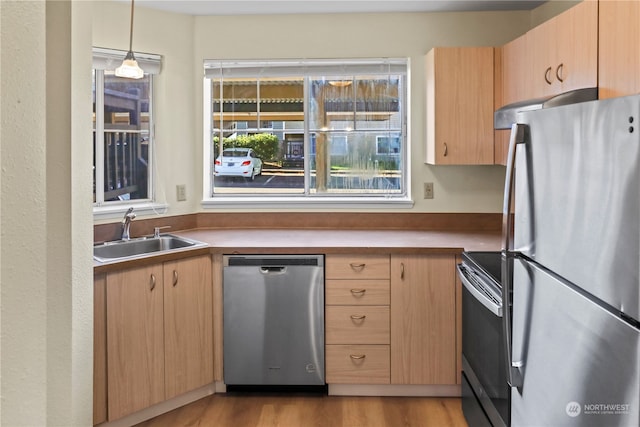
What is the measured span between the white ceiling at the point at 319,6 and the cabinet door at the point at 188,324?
1568 millimetres

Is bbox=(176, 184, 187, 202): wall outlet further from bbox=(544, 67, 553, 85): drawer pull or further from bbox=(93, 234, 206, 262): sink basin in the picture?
bbox=(544, 67, 553, 85): drawer pull

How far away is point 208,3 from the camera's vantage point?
3.37m

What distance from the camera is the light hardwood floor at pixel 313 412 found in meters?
2.84

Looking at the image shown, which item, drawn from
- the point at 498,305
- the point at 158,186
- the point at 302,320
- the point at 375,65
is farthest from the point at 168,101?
the point at 498,305

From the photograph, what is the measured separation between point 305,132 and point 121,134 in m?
1.19

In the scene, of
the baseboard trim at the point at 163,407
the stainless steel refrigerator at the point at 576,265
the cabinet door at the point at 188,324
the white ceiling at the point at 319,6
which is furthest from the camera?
the white ceiling at the point at 319,6

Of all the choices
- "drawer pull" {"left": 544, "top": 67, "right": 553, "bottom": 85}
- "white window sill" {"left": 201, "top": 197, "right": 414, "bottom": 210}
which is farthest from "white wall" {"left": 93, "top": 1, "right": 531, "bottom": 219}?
"drawer pull" {"left": 544, "top": 67, "right": 553, "bottom": 85}

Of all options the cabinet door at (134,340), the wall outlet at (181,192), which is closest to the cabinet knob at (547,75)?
the cabinet door at (134,340)

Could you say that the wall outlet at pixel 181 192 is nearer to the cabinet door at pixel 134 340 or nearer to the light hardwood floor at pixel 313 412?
the cabinet door at pixel 134 340

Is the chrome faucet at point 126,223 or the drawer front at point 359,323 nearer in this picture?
the drawer front at point 359,323

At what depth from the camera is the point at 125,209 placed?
131 inches

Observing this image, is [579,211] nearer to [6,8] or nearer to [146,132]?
[6,8]

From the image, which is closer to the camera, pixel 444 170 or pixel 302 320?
pixel 302 320

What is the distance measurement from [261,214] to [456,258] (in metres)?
1.37
